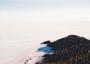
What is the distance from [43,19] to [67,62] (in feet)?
3.75

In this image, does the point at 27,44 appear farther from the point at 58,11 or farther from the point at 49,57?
the point at 58,11

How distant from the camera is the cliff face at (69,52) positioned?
1.64m

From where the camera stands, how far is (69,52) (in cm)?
176

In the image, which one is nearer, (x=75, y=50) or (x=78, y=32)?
(x=75, y=50)

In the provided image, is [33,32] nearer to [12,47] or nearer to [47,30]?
[47,30]

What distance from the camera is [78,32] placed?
240cm

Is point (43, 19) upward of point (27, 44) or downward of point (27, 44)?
upward

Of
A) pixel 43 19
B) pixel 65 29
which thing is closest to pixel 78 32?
pixel 65 29

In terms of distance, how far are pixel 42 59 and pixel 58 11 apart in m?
1.15

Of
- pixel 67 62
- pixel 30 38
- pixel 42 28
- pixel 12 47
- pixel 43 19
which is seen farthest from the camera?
pixel 43 19

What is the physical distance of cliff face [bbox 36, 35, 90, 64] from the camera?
5.39 ft

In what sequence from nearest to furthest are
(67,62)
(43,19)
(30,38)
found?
(67,62) < (30,38) < (43,19)

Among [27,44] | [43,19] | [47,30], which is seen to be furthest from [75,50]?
[43,19]

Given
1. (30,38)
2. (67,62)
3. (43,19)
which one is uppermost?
(43,19)
